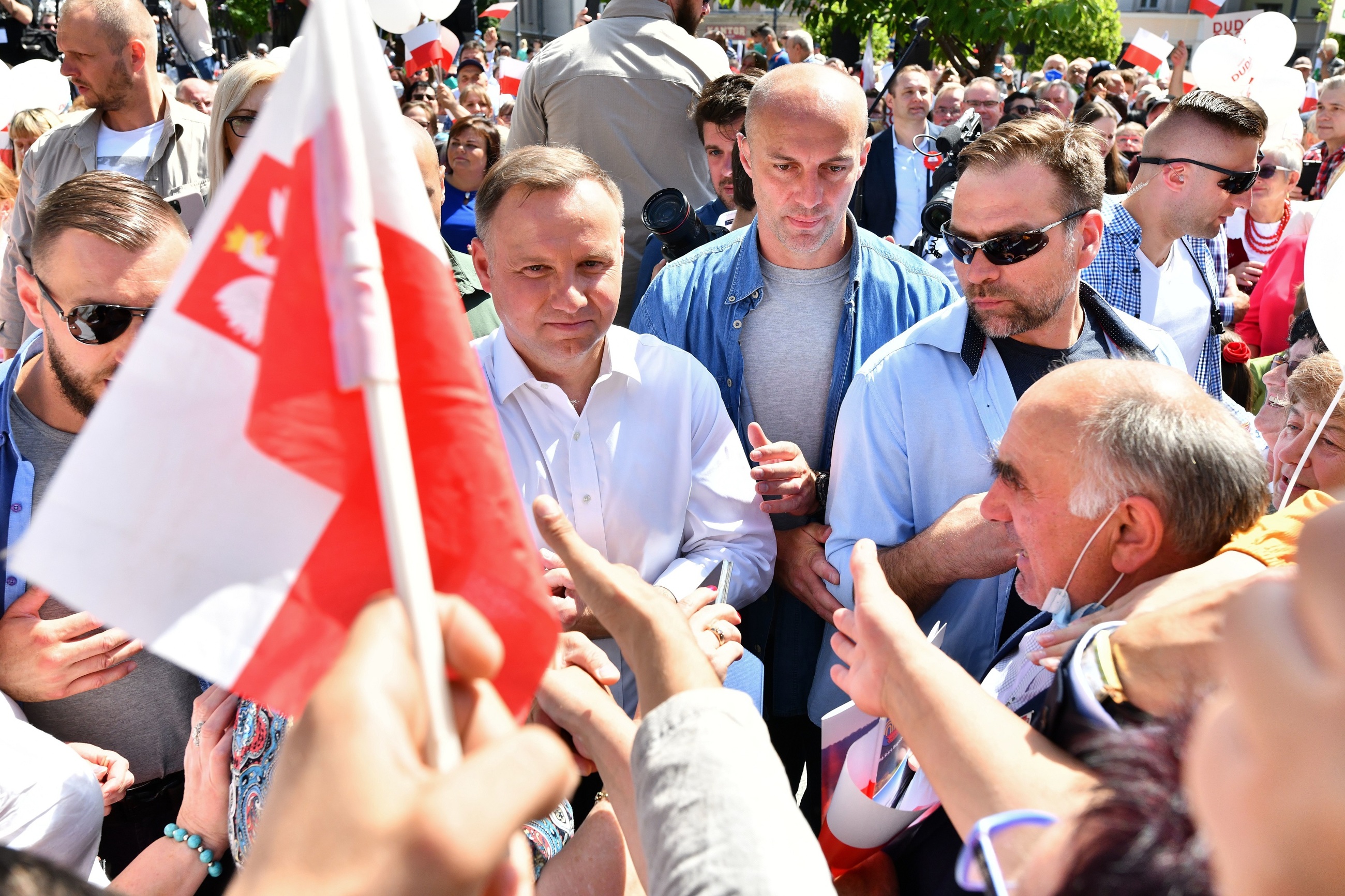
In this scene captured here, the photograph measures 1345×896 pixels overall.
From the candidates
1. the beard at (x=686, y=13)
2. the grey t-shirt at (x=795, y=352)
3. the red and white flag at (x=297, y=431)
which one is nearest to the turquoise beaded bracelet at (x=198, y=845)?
the red and white flag at (x=297, y=431)

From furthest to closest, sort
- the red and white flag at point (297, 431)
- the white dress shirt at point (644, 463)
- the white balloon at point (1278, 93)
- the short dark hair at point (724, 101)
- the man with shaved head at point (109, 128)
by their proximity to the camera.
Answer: the white balloon at point (1278, 93)
the short dark hair at point (724, 101)
the man with shaved head at point (109, 128)
the white dress shirt at point (644, 463)
the red and white flag at point (297, 431)

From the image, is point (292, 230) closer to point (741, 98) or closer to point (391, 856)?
point (391, 856)

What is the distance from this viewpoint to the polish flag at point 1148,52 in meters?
12.4

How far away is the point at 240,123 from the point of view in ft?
11.1

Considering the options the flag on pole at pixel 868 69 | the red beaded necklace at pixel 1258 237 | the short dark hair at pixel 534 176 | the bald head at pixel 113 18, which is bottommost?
the flag on pole at pixel 868 69

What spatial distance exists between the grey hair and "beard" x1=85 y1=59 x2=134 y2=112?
4056mm

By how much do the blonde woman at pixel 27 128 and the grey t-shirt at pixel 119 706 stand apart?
4199 millimetres

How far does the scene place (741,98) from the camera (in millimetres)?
4160

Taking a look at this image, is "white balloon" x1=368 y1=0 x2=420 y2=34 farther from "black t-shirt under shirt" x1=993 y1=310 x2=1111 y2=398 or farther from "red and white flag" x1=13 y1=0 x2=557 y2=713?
"red and white flag" x1=13 y1=0 x2=557 y2=713

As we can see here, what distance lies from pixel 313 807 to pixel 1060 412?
5.22 ft

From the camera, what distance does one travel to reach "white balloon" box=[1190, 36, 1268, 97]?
7.88 meters

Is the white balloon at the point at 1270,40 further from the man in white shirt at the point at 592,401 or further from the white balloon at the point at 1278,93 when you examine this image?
the man in white shirt at the point at 592,401

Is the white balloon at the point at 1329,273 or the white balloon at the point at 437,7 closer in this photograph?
the white balloon at the point at 1329,273

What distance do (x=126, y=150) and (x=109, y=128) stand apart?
0.50 feet
